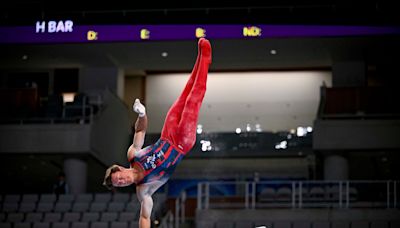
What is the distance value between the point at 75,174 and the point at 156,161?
36.1ft

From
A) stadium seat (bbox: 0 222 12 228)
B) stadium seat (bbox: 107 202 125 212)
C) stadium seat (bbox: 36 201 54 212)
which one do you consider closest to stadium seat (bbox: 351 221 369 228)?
stadium seat (bbox: 107 202 125 212)

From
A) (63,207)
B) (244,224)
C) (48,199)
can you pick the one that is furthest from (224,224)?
(48,199)

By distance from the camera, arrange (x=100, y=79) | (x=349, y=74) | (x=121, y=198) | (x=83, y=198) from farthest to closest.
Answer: (x=100, y=79), (x=349, y=74), (x=83, y=198), (x=121, y=198)

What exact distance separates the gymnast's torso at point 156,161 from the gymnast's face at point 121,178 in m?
0.24

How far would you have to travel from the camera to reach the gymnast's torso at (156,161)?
34.0ft

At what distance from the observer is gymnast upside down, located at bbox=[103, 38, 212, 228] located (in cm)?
1034

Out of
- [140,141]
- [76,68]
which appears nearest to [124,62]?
[76,68]

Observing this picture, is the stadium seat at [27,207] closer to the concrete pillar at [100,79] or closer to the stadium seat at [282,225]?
Result: the concrete pillar at [100,79]

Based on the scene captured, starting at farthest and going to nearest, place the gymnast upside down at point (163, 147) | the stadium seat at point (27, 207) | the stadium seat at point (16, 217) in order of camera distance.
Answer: the stadium seat at point (27, 207) → the stadium seat at point (16, 217) → the gymnast upside down at point (163, 147)

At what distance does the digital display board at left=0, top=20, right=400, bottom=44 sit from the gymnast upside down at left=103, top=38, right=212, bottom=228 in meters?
8.87

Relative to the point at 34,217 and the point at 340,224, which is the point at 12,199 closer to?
the point at 34,217

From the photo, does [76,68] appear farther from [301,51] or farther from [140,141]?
[140,141]

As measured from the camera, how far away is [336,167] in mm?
20938

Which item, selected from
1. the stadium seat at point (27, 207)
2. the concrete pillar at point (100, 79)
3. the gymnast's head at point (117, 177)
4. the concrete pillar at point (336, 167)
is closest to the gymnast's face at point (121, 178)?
the gymnast's head at point (117, 177)
